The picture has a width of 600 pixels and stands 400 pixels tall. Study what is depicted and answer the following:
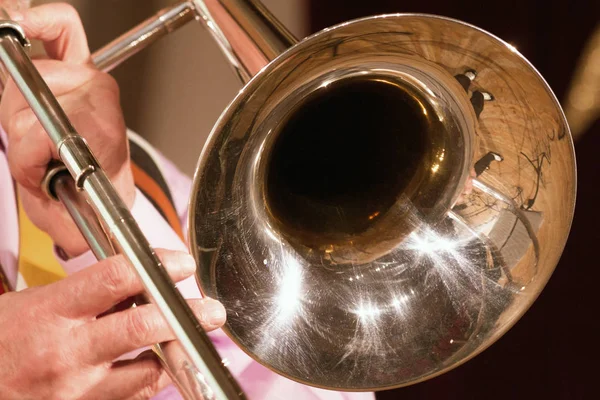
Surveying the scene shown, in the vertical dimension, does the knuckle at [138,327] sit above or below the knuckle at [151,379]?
above

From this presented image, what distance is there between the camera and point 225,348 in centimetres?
97

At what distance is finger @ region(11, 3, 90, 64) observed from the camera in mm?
838

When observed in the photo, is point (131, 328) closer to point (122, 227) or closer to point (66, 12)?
point (122, 227)

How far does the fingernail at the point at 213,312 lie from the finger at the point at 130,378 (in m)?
0.08

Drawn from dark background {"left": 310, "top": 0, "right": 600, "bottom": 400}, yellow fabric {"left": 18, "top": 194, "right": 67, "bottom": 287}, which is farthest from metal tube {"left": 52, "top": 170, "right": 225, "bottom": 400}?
dark background {"left": 310, "top": 0, "right": 600, "bottom": 400}

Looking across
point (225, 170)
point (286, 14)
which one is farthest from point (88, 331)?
point (286, 14)

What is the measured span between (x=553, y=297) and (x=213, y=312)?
4.06 ft

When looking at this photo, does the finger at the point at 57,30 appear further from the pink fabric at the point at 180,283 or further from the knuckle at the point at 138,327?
the knuckle at the point at 138,327

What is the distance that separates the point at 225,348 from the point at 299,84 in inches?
18.8

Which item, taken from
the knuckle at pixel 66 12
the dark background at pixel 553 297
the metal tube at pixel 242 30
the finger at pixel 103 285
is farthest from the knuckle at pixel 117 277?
the dark background at pixel 553 297

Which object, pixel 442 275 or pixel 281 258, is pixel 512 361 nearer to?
pixel 442 275

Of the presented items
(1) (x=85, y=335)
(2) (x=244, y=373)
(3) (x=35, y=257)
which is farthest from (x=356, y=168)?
(3) (x=35, y=257)

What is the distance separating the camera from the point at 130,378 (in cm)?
55

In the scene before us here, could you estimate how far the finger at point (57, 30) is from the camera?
838mm
